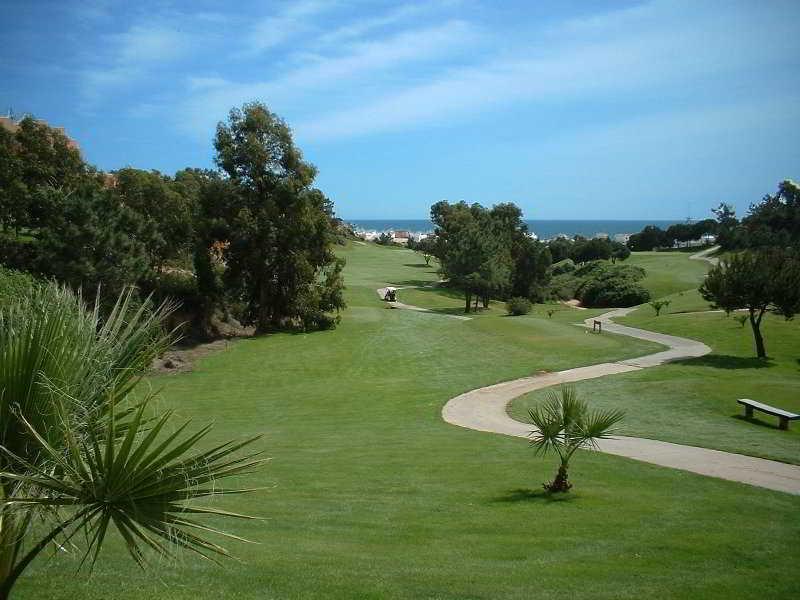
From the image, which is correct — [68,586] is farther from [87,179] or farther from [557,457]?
[87,179]

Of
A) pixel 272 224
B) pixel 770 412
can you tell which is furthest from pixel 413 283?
pixel 770 412

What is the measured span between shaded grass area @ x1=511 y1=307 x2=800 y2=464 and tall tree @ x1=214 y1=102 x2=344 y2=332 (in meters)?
21.8

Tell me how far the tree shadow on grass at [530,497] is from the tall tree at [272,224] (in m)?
30.3

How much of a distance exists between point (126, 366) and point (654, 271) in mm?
82630

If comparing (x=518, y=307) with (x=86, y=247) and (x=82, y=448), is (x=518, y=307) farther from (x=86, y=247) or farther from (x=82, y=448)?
(x=82, y=448)

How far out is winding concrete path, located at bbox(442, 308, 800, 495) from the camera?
13.7 metres

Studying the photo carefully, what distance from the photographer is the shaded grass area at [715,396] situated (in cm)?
1705

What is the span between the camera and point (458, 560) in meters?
8.55

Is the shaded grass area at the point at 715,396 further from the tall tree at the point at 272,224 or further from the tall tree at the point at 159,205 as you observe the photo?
the tall tree at the point at 159,205

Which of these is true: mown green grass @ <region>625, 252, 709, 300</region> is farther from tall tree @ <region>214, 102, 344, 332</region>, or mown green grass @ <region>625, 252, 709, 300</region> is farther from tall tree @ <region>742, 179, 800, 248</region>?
tall tree @ <region>214, 102, 344, 332</region>

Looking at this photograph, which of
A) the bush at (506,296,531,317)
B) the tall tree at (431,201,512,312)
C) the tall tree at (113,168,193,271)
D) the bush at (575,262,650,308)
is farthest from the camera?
the bush at (575,262,650,308)

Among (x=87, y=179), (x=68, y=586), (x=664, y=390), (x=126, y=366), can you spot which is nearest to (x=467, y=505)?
(x=68, y=586)

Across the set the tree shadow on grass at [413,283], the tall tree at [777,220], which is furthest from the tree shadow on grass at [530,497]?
the tall tree at [777,220]

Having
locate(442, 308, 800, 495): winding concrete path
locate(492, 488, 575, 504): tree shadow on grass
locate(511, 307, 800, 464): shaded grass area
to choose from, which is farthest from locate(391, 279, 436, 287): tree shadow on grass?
locate(492, 488, 575, 504): tree shadow on grass
